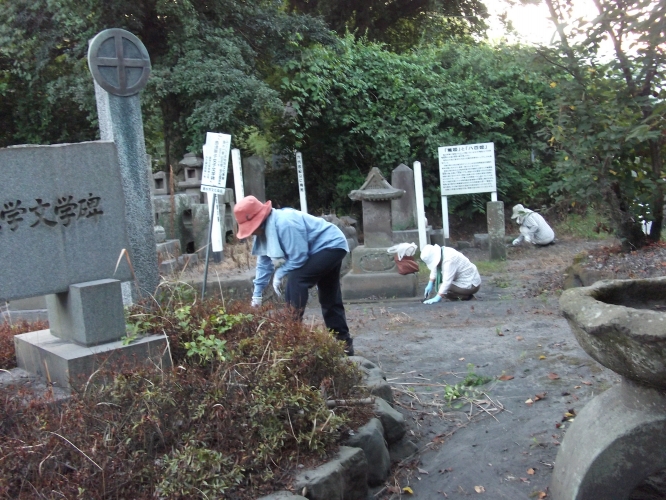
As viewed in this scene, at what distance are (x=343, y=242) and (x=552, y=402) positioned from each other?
75.1 inches

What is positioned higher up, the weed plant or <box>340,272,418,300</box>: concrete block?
the weed plant

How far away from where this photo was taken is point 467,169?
45.3 feet

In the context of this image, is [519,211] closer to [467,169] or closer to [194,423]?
[467,169]

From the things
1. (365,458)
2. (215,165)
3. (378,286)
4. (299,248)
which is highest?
(215,165)

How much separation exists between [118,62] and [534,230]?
35.4ft

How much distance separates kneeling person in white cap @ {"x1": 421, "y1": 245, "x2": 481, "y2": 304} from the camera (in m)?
9.12

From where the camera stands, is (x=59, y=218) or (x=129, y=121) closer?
(x=59, y=218)

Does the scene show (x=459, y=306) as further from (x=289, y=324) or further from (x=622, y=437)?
(x=622, y=437)

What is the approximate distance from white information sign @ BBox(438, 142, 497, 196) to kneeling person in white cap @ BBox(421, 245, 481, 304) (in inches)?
191

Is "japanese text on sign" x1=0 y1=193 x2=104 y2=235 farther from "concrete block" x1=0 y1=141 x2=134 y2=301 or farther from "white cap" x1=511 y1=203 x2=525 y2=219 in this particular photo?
"white cap" x1=511 y1=203 x2=525 y2=219

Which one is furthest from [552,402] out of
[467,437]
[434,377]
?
[434,377]

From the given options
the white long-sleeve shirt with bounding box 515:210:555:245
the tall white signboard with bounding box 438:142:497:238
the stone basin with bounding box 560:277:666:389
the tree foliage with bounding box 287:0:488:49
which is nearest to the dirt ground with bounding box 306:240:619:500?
the stone basin with bounding box 560:277:666:389

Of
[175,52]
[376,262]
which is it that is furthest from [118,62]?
[175,52]

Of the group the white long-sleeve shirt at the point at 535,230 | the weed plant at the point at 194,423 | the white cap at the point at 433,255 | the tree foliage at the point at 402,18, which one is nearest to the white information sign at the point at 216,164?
the white cap at the point at 433,255
